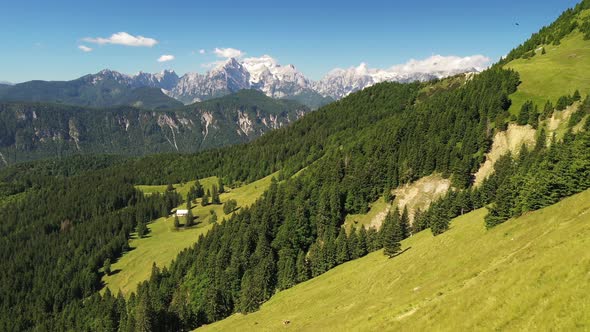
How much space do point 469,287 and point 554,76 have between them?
13850 centimetres

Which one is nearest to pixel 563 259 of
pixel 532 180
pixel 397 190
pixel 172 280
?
pixel 532 180

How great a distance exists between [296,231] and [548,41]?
17750cm

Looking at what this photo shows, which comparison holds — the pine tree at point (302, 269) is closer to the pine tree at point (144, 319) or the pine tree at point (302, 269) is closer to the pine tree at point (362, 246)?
the pine tree at point (362, 246)

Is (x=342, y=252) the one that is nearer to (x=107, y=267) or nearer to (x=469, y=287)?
(x=469, y=287)

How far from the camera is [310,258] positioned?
344ft

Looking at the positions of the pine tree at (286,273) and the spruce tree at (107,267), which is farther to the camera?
the spruce tree at (107,267)

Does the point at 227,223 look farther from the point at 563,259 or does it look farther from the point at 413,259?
the point at 563,259

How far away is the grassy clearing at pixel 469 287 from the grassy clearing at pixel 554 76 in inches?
3246

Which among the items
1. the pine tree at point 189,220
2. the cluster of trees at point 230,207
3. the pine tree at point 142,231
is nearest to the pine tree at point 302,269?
the cluster of trees at point 230,207

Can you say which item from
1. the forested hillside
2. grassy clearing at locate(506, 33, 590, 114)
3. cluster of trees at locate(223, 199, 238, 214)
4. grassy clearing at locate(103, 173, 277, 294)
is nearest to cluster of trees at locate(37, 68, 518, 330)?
the forested hillside

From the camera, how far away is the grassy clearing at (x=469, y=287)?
2209cm

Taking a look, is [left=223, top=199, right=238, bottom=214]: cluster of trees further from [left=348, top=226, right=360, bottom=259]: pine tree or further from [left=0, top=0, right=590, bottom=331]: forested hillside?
[left=348, top=226, right=360, bottom=259]: pine tree

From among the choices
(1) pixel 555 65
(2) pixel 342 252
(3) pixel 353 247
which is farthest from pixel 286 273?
(1) pixel 555 65

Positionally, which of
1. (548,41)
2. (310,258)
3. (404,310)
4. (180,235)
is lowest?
(180,235)
